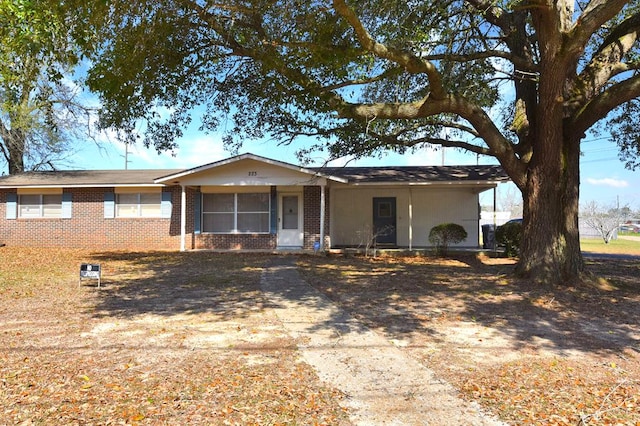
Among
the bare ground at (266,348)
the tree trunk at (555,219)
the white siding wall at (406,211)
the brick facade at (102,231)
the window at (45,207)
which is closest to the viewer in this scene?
the bare ground at (266,348)

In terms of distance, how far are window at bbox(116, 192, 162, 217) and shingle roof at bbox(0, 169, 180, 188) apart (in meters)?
0.64

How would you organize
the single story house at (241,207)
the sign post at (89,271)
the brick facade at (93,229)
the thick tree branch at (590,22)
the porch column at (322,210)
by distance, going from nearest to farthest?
the thick tree branch at (590,22)
the sign post at (89,271)
the porch column at (322,210)
the single story house at (241,207)
the brick facade at (93,229)

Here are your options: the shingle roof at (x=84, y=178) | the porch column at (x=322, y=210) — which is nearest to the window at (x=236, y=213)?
the porch column at (x=322, y=210)

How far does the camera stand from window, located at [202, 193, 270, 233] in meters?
16.4

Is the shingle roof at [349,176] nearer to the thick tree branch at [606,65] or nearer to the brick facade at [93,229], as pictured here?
the brick facade at [93,229]

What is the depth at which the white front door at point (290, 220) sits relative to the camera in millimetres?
16203

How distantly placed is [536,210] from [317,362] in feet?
19.9

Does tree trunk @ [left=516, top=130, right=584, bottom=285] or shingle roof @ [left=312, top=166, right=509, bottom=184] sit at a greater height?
shingle roof @ [left=312, top=166, right=509, bottom=184]

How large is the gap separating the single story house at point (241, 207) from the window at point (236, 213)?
0.12ft

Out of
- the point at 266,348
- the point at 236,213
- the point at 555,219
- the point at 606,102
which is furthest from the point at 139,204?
the point at 606,102

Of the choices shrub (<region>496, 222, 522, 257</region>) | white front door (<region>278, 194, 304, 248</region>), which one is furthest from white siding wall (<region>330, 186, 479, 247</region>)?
shrub (<region>496, 222, 522, 257</region>)

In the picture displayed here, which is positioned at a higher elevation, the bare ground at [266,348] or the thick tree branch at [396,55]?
the thick tree branch at [396,55]

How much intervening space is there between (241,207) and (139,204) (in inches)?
158

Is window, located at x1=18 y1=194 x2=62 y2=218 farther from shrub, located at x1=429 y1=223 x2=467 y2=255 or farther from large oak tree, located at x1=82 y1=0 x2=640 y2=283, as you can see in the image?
shrub, located at x1=429 y1=223 x2=467 y2=255
